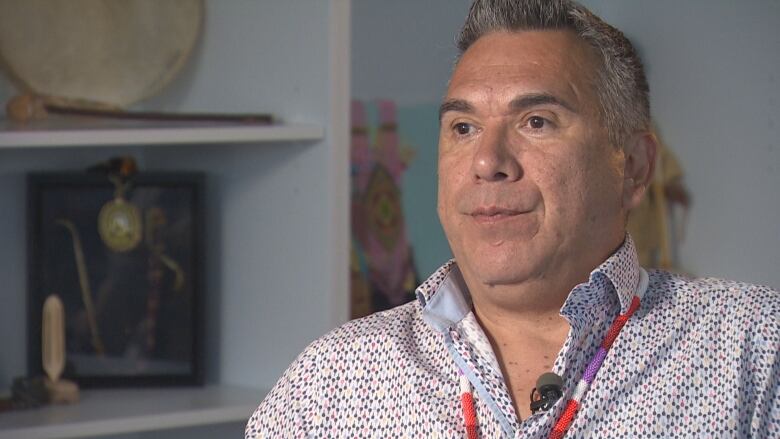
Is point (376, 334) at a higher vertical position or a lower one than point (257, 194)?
lower

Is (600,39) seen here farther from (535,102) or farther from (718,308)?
(718,308)

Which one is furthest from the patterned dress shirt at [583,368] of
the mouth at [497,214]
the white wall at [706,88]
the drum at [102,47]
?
the white wall at [706,88]

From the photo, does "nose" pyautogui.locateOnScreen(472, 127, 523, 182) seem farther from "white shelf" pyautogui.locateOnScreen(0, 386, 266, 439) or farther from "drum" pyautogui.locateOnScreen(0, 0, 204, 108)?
"drum" pyautogui.locateOnScreen(0, 0, 204, 108)

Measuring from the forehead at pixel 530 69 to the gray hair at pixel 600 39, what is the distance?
0.01 m

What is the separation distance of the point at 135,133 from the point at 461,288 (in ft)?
2.43

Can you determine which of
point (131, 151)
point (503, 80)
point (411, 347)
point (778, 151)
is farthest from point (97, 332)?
point (778, 151)

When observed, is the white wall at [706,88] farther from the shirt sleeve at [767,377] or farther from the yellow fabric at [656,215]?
the shirt sleeve at [767,377]

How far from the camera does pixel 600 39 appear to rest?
1.62 m

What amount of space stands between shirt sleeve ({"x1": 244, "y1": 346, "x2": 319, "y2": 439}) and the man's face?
242 millimetres

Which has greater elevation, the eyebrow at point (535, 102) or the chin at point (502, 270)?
the eyebrow at point (535, 102)

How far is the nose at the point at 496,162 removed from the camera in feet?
5.00

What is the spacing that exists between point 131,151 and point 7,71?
1.01ft

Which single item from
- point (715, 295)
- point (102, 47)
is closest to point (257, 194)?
point (102, 47)

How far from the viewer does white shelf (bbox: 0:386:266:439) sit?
2.17 meters
